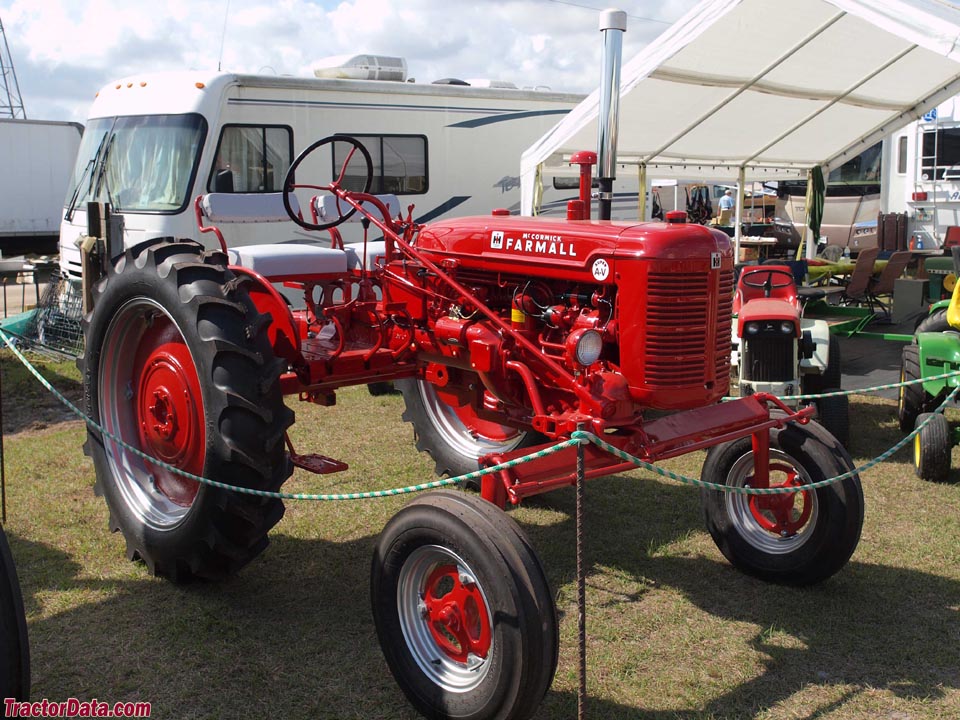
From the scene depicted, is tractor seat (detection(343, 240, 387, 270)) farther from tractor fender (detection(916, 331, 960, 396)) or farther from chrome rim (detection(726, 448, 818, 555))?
tractor fender (detection(916, 331, 960, 396))

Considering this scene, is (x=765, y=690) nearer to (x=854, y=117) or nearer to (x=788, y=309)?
(x=788, y=309)

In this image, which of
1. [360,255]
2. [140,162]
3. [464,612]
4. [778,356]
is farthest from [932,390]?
[140,162]

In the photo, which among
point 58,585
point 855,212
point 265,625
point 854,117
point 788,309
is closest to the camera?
point 265,625

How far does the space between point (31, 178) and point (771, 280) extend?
15382mm

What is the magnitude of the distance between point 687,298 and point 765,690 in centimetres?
134

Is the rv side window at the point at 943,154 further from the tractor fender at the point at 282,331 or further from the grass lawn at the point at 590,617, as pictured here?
the tractor fender at the point at 282,331

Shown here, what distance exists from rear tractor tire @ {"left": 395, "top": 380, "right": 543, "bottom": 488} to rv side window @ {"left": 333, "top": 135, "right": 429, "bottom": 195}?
4574 mm

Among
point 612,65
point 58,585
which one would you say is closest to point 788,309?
point 612,65

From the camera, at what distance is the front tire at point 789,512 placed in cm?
368

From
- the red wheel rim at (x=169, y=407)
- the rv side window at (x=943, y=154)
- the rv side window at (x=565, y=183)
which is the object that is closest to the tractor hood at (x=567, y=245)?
the red wheel rim at (x=169, y=407)

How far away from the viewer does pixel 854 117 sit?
9375 mm

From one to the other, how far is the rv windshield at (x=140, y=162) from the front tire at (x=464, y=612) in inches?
231

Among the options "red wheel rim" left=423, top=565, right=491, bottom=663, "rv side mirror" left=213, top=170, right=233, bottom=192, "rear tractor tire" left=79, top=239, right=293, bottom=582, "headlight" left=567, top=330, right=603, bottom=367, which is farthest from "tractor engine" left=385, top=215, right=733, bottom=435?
"rv side mirror" left=213, top=170, right=233, bottom=192

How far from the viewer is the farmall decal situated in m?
3.58
